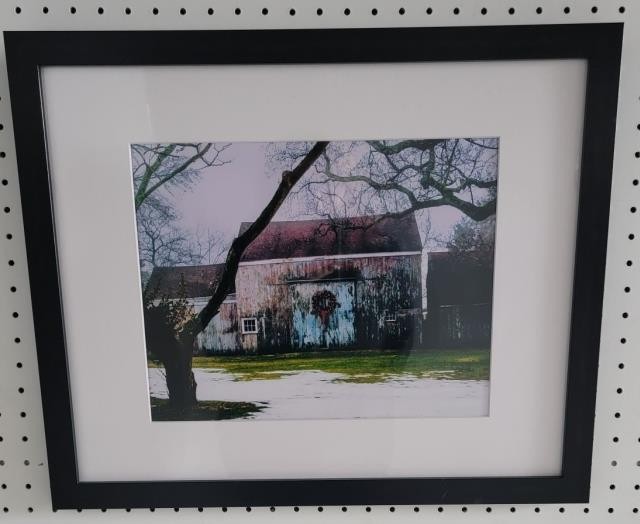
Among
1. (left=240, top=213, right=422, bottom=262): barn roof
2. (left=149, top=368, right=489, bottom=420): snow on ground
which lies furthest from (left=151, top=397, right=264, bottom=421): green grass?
(left=240, top=213, right=422, bottom=262): barn roof

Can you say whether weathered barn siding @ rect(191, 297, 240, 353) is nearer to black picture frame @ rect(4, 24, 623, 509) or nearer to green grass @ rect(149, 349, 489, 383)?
green grass @ rect(149, 349, 489, 383)

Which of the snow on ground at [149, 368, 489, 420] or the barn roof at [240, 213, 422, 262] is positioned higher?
the barn roof at [240, 213, 422, 262]

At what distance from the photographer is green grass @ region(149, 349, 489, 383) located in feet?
1.36

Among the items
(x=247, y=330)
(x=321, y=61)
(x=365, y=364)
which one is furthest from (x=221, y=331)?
(x=321, y=61)

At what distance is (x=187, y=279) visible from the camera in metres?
0.40

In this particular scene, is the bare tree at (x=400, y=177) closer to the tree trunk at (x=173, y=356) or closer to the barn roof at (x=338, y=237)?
the barn roof at (x=338, y=237)

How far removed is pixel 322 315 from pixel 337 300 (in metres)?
0.02

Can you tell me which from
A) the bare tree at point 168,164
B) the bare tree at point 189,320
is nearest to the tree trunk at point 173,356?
the bare tree at point 189,320

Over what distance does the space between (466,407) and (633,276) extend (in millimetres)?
180

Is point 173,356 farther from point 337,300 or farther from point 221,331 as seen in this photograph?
point 337,300

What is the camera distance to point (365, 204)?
0.40 m

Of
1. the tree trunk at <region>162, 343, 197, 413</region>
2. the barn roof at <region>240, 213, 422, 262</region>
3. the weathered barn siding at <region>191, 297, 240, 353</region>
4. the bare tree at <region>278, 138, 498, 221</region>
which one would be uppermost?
the bare tree at <region>278, 138, 498, 221</region>

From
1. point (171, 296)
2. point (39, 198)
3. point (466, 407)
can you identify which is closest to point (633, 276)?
point (466, 407)

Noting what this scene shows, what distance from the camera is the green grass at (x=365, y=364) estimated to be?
42cm
